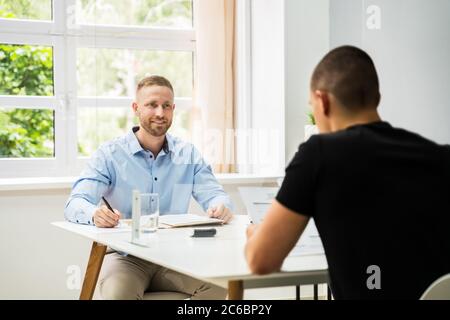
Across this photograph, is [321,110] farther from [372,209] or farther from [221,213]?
[221,213]

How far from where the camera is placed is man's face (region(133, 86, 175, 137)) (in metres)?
3.37

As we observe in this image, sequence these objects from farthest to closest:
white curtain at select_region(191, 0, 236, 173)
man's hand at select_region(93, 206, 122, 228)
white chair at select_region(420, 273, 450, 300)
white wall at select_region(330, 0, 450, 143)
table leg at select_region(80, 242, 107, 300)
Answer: white curtain at select_region(191, 0, 236, 173)
white wall at select_region(330, 0, 450, 143)
table leg at select_region(80, 242, 107, 300)
man's hand at select_region(93, 206, 122, 228)
white chair at select_region(420, 273, 450, 300)

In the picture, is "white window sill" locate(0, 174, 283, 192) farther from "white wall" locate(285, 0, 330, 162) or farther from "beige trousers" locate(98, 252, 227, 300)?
"beige trousers" locate(98, 252, 227, 300)

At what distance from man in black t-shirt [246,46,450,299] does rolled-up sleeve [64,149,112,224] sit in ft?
4.55

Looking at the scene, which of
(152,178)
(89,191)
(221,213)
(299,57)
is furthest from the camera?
(299,57)

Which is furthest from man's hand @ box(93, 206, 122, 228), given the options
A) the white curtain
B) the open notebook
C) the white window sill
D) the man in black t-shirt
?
the white curtain

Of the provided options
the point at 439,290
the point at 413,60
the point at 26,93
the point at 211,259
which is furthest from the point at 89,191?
the point at 413,60

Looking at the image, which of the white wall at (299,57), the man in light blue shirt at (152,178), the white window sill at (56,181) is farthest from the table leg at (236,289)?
the white wall at (299,57)

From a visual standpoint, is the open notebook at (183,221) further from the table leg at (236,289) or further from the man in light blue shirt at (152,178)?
the table leg at (236,289)

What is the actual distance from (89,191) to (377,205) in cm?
179

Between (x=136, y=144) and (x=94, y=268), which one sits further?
(x=136, y=144)

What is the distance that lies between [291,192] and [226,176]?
2822 mm

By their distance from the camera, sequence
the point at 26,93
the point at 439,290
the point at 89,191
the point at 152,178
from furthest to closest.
Result: the point at 26,93, the point at 152,178, the point at 89,191, the point at 439,290

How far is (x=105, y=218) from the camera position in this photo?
8.88 feet
